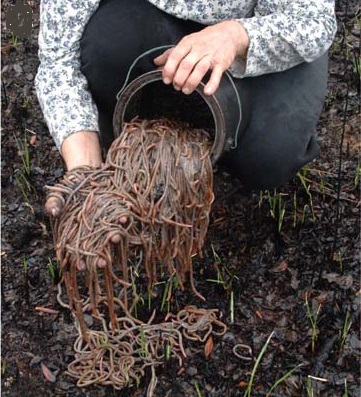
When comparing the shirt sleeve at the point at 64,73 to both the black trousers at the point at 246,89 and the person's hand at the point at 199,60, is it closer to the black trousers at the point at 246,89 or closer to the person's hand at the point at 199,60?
the black trousers at the point at 246,89

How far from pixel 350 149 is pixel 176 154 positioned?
110 cm

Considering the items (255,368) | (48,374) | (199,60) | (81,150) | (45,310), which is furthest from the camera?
(45,310)

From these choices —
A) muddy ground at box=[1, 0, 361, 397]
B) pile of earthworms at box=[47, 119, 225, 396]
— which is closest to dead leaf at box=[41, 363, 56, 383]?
muddy ground at box=[1, 0, 361, 397]

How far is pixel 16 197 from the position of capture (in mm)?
2734

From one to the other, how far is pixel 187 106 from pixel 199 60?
1.16ft

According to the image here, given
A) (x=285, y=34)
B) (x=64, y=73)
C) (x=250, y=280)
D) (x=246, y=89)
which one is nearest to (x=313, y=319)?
(x=250, y=280)

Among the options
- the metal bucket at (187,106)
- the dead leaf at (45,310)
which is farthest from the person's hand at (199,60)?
the dead leaf at (45,310)

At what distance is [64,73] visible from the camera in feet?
6.89

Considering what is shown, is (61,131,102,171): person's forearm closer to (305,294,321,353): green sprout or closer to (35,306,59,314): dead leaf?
(35,306,59,314): dead leaf

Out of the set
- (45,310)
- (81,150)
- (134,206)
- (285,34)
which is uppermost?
(285,34)

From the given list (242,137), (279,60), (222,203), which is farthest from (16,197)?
(279,60)

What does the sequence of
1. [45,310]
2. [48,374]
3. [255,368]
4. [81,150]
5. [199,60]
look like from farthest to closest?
[45,310] < [48,374] < [255,368] < [81,150] < [199,60]

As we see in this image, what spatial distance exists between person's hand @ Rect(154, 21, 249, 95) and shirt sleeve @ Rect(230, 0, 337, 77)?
12 cm

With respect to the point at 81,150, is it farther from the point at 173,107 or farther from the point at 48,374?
the point at 48,374
